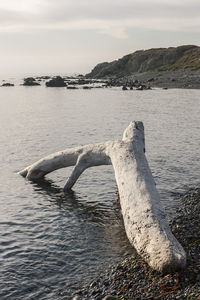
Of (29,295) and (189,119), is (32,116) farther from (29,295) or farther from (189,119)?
(29,295)

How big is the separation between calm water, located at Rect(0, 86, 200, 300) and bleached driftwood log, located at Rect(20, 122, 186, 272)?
31.1 inches

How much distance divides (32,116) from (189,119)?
17100 mm

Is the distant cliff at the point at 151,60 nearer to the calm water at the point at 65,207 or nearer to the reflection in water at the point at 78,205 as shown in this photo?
the calm water at the point at 65,207

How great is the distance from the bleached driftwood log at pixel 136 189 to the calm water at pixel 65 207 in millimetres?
791

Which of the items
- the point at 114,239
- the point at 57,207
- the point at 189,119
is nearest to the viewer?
the point at 114,239

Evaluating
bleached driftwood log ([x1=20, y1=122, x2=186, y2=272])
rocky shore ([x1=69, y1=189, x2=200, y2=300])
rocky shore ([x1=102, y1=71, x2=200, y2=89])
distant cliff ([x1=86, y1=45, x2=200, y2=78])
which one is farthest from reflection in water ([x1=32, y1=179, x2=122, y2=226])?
distant cliff ([x1=86, y1=45, x2=200, y2=78])

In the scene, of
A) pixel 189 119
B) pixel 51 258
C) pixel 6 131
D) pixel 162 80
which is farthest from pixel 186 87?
pixel 51 258

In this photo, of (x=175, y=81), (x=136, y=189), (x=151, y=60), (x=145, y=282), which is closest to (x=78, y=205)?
(x=136, y=189)

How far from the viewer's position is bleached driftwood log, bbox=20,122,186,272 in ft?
27.2

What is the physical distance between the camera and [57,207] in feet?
44.6

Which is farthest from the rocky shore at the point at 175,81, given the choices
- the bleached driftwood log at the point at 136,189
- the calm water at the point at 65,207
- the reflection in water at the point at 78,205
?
A: the reflection in water at the point at 78,205

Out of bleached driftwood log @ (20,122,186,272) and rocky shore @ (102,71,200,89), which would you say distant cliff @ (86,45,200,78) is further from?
bleached driftwood log @ (20,122,186,272)

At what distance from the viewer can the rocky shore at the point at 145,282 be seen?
285 inches

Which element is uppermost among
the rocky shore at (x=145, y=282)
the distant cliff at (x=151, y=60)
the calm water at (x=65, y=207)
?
the distant cliff at (x=151, y=60)
